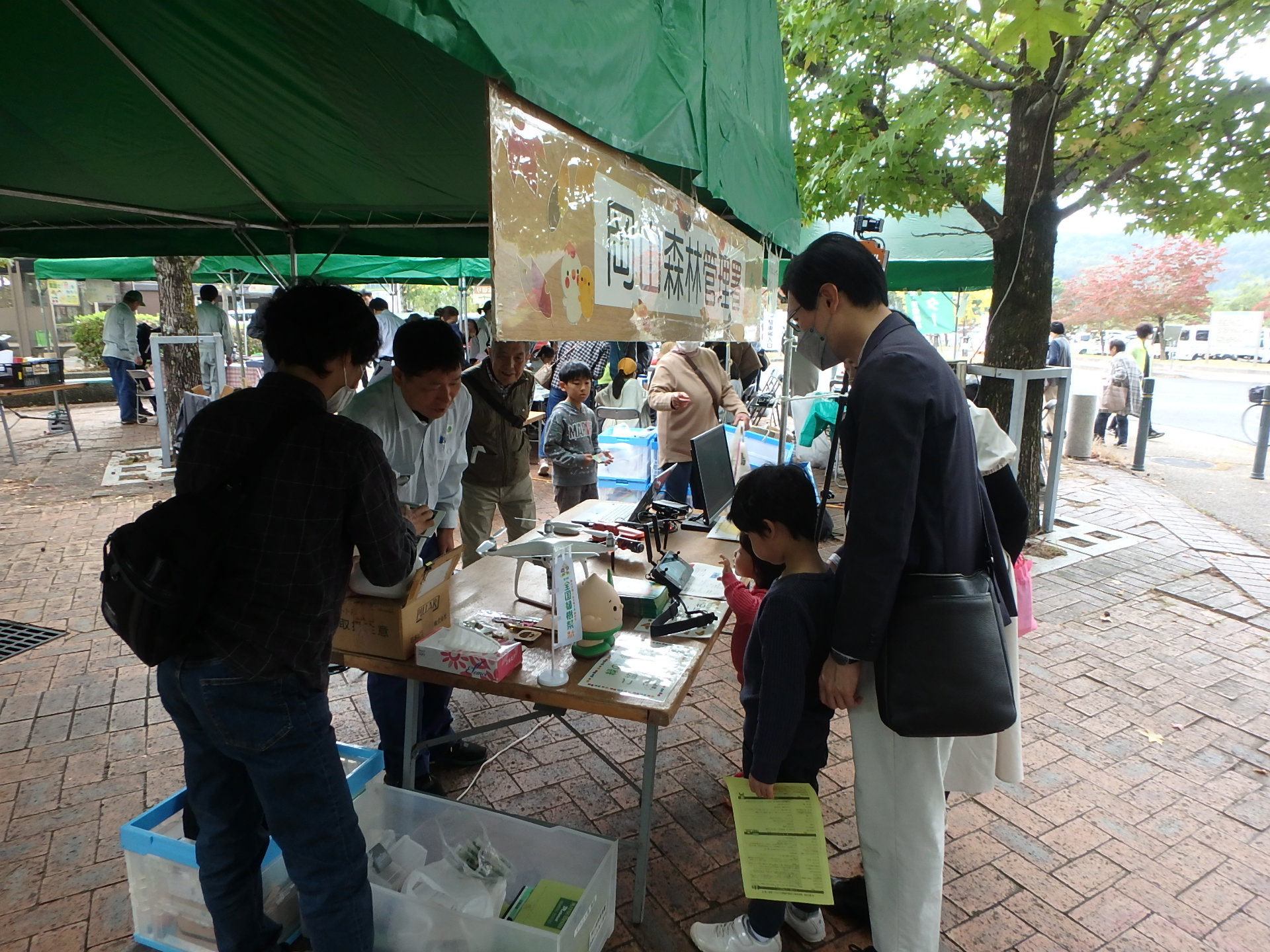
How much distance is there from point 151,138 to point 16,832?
2711 millimetres

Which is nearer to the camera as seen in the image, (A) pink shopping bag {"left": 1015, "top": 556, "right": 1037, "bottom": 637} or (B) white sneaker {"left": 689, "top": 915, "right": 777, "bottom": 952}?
(B) white sneaker {"left": 689, "top": 915, "right": 777, "bottom": 952}

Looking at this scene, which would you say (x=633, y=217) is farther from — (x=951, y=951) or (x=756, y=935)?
(x=951, y=951)

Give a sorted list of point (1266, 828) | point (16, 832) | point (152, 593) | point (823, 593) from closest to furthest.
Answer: point (152, 593) < point (823, 593) < point (16, 832) < point (1266, 828)

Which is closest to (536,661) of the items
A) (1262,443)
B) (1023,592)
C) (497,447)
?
(1023,592)

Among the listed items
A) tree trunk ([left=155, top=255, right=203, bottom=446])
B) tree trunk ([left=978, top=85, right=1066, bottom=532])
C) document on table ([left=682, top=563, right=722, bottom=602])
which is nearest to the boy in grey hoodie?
document on table ([left=682, top=563, right=722, bottom=602])

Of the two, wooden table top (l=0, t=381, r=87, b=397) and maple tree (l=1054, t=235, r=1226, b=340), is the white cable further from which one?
maple tree (l=1054, t=235, r=1226, b=340)

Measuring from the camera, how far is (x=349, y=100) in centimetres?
235

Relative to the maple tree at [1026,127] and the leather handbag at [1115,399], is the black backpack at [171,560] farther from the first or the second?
the leather handbag at [1115,399]

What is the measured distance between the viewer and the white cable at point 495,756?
2.95 metres

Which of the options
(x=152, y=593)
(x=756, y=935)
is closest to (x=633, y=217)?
(x=152, y=593)

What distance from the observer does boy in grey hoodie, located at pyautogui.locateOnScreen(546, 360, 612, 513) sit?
16.3 ft

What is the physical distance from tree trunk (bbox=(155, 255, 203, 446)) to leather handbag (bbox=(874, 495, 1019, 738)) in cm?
975

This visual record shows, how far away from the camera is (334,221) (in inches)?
186

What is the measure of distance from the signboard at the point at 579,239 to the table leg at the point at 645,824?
1.20 m
